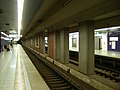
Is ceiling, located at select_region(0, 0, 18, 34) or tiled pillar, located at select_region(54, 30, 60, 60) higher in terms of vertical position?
ceiling, located at select_region(0, 0, 18, 34)

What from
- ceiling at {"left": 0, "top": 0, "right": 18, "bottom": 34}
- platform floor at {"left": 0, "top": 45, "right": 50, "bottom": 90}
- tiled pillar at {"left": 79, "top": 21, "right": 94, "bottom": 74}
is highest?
ceiling at {"left": 0, "top": 0, "right": 18, "bottom": 34}

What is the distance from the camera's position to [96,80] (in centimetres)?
739

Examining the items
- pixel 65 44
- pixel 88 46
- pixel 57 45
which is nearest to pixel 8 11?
pixel 88 46

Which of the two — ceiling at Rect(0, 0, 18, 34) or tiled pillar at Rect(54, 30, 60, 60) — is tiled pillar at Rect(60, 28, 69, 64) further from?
ceiling at Rect(0, 0, 18, 34)

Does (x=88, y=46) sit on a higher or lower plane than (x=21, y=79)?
higher

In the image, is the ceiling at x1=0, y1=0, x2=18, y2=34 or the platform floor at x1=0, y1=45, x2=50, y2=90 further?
the ceiling at x1=0, y1=0, x2=18, y2=34

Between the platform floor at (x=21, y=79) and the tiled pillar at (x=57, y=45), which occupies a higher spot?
the tiled pillar at (x=57, y=45)

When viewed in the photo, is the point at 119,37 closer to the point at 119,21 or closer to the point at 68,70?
the point at 68,70

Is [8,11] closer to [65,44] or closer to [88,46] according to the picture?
[88,46]

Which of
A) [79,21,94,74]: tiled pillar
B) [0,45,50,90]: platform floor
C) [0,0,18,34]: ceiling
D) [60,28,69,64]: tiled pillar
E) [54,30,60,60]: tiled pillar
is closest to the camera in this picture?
[0,45,50,90]: platform floor

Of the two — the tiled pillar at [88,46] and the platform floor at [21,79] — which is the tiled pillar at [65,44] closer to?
the tiled pillar at [88,46]

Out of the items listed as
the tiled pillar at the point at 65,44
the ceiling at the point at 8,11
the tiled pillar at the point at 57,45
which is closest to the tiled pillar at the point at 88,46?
Result: the ceiling at the point at 8,11

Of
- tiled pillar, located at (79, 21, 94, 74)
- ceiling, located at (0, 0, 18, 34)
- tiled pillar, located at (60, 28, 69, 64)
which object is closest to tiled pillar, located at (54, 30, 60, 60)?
tiled pillar, located at (60, 28, 69, 64)

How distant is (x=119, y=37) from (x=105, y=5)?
12.7 m
